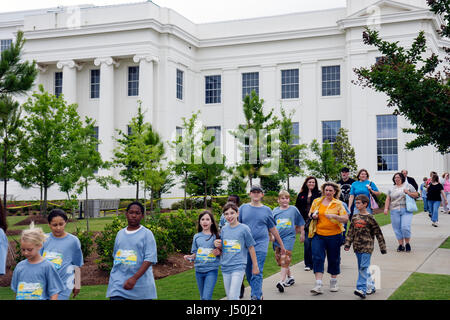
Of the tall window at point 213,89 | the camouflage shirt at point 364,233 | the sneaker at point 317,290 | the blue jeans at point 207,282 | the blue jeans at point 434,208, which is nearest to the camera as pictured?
the blue jeans at point 207,282

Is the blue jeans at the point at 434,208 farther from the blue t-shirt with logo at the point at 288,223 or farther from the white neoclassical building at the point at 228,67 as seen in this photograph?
the white neoclassical building at the point at 228,67

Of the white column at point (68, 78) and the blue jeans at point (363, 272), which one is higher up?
the white column at point (68, 78)

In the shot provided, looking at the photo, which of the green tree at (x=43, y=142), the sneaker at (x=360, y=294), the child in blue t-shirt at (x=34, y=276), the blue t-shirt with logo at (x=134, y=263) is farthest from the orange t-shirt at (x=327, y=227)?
the green tree at (x=43, y=142)

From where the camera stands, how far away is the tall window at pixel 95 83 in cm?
3800

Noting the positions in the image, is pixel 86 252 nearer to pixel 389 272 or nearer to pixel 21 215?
pixel 389 272

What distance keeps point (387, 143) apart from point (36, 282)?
3233 centimetres

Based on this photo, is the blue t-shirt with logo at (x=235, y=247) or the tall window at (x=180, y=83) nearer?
the blue t-shirt with logo at (x=235, y=247)

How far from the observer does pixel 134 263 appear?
5418 mm

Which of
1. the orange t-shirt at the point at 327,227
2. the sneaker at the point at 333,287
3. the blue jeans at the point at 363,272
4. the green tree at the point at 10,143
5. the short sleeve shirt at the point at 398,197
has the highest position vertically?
the green tree at the point at 10,143

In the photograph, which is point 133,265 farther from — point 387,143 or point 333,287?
point 387,143

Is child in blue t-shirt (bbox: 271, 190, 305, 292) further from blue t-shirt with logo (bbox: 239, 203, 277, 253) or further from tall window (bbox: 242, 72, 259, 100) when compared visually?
tall window (bbox: 242, 72, 259, 100)

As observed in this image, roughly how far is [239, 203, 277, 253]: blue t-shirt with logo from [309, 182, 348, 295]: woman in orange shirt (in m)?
0.89

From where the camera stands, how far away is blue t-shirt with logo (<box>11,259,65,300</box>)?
4.91 metres

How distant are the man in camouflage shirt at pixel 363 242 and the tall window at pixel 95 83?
106 ft
